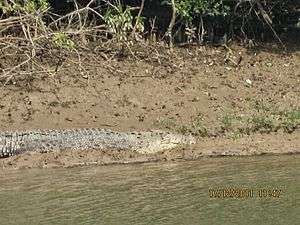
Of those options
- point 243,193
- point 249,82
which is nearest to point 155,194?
point 243,193

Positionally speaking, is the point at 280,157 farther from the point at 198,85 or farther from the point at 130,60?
the point at 130,60

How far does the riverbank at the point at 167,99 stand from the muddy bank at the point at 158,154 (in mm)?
13

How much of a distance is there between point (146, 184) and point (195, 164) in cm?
110

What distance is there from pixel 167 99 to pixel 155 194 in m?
3.64

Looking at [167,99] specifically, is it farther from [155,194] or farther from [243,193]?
[243,193]

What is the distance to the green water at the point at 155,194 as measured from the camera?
6309 mm

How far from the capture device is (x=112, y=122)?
392 inches

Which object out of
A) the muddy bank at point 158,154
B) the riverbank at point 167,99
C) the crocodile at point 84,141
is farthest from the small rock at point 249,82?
the crocodile at point 84,141

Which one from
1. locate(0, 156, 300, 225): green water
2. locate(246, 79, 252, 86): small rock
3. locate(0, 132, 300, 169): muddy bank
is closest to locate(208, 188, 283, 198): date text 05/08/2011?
locate(0, 156, 300, 225): green water

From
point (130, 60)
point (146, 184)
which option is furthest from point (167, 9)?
point (146, 184)

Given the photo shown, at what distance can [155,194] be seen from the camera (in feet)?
23.3

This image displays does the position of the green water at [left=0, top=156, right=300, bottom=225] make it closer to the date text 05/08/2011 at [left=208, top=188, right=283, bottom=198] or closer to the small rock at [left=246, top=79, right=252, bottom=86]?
the date text 05/08/2011 at [left=208, top=188, right=283, bottom=198]

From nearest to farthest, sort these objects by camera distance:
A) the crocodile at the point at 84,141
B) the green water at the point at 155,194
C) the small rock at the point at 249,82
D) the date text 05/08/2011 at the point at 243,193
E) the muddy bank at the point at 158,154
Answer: the green water at the point at 155,194, the date text 05/08/2011 at the point at 243,193, the muddy bank at the point at 158,154, the crocodile at the point at 84,141, the small rock at the point at 249,82

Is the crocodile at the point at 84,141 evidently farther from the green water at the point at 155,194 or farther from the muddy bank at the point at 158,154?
the green water at the point at 155,194
